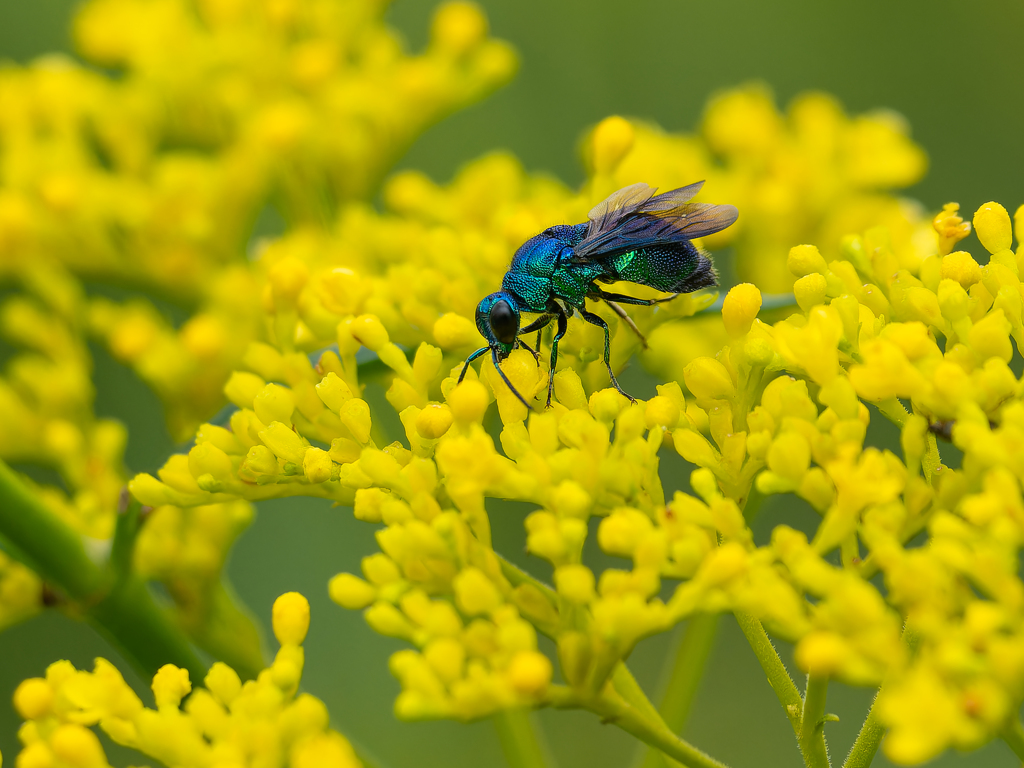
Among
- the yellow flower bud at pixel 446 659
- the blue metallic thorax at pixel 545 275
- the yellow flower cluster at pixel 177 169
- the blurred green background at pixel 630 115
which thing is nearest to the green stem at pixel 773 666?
the yellow flower bud at pixel 446 659

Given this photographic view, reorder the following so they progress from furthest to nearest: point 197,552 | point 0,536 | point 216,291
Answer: point 216,291, point 197,552, point 0,536

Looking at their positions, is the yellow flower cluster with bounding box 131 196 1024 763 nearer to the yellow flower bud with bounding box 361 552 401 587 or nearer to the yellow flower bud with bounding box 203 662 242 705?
the yellow flower bud with bounding box 361 552 401 587

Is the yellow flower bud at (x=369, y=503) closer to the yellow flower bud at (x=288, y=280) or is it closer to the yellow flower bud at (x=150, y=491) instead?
the yellow flower bud at (x=150, y=491)

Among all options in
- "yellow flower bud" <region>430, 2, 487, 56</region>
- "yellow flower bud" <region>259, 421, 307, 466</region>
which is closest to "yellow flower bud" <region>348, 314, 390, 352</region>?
"yellow flower bud" <region>259, 421, 307, 466</region>

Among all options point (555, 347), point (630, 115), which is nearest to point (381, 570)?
point (555, 347)

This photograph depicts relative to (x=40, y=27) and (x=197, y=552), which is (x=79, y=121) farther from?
(x=40, y=27)

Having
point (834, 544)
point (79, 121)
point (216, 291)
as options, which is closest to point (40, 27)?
point (79, 121)
